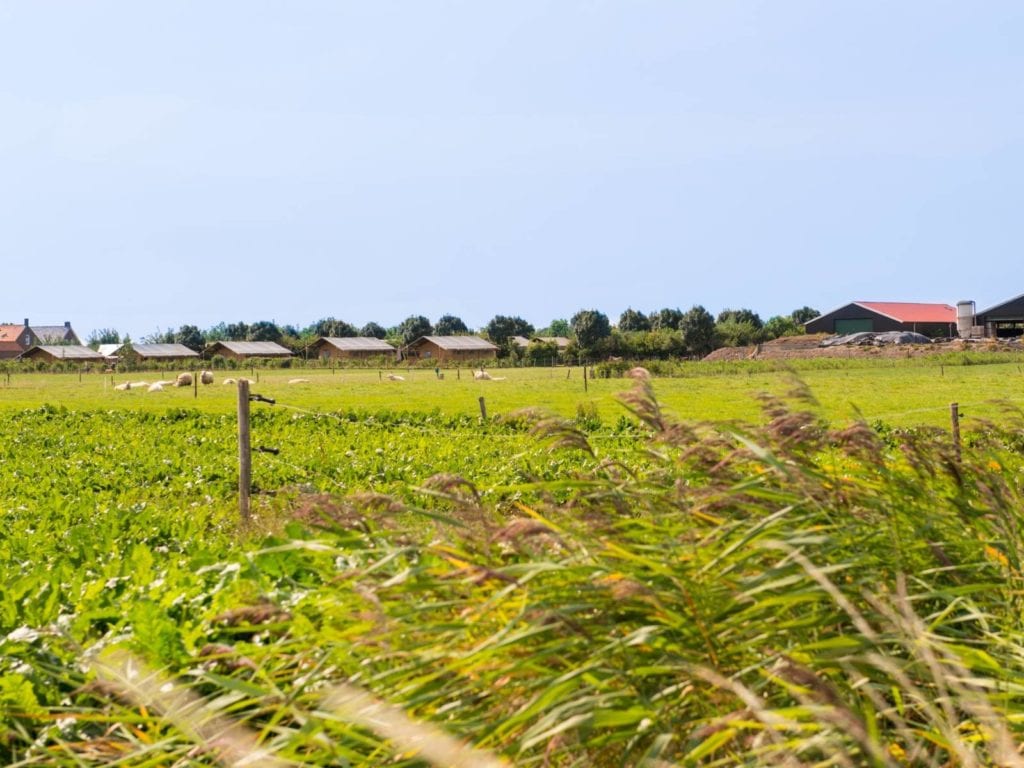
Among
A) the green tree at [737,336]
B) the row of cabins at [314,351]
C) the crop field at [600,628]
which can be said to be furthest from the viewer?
the row of cabins at [314,351]

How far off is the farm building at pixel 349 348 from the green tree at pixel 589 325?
2611 centimetres

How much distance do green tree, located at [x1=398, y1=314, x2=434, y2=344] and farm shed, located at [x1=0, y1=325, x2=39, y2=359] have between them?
171ft

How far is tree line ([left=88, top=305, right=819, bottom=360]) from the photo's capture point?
105750 mm

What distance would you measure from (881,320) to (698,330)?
18.8 metres

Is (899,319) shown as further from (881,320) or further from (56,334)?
(56,334)

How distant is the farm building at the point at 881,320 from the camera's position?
106188 mm

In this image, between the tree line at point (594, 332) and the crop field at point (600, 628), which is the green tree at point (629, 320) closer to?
the tree line at point (594, 332)

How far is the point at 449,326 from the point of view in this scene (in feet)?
487

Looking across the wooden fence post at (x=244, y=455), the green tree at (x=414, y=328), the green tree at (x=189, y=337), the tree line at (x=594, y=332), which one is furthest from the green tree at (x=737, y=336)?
the wooden fence post at (x=244, y=455)

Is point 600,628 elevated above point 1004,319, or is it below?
below

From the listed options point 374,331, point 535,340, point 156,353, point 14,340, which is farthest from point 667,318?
point 14,340

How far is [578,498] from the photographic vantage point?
11.2 ft

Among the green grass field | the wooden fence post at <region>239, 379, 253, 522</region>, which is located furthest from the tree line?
Answer: the wooden fence post at <region>239, 379, 253, 522</region>

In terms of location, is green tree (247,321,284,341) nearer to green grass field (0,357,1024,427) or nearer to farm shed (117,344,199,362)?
farm shed (117,344,199,362)
